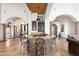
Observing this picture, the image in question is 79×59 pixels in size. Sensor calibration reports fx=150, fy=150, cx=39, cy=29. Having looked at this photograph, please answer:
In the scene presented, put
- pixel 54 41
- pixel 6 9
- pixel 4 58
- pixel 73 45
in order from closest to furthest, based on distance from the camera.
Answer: pixel 4 58, pixel 73 45, pixel 6 9, pixel 54 41

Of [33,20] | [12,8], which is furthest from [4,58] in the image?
[33,20]

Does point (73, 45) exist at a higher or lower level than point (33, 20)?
lower

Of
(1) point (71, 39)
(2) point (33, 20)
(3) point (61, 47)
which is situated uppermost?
(2) point (33, 20)

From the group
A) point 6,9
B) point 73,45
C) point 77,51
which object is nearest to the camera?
point 77,51

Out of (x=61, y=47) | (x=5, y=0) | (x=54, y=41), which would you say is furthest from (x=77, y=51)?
(x=5, y=0)

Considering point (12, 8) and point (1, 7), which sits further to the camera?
point (12, 8)

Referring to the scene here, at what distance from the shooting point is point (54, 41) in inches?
313

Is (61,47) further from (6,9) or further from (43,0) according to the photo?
(43,0)

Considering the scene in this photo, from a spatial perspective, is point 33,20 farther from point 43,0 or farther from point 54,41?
point 43,0

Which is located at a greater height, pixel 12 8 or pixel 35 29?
pixel 12 8

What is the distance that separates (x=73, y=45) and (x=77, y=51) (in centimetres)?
49

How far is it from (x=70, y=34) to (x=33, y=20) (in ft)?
18.0

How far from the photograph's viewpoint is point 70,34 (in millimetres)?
5770

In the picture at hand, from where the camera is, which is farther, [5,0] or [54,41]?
[54,41]
